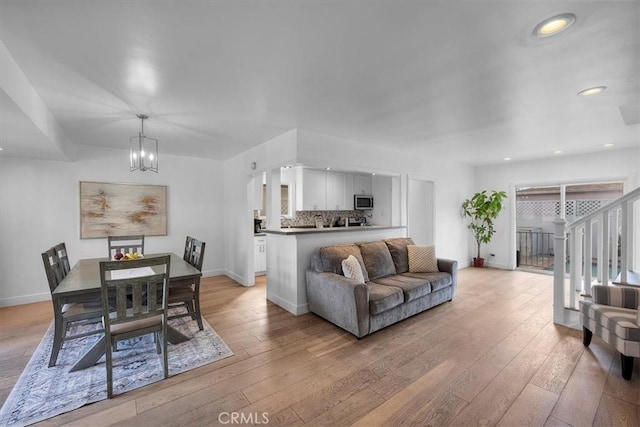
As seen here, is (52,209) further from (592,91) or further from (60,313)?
(592,91)

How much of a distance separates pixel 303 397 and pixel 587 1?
2.99 meters

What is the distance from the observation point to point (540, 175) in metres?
5.79

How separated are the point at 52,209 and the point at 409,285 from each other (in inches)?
213

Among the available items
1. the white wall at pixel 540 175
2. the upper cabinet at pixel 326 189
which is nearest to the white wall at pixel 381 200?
the upper cabinet at pixel 326 189

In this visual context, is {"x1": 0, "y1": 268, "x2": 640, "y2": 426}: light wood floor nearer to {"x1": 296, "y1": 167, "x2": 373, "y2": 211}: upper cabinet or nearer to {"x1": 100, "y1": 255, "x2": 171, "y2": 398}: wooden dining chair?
{"x1": 100, "y1": 255, "x2": 171, "y2": 398}: wooden dining chair

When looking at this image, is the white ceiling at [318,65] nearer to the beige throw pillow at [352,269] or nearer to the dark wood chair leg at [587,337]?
the beige throw pillow at [352,269]

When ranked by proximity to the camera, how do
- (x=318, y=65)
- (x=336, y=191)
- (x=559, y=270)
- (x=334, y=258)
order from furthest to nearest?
(x=336, y=191), (x=334, y=258), (x=559, y=270), (x=318, y=65)

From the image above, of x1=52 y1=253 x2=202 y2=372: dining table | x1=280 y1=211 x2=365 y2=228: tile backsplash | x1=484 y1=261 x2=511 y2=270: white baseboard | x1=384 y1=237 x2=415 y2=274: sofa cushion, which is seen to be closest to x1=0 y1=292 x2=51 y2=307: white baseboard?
x1=52 y1=253 x2=202 y2=372: dining table

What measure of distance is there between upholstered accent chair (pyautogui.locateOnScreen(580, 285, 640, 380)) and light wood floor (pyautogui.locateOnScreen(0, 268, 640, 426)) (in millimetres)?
206

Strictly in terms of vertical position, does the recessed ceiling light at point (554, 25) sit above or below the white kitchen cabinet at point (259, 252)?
above

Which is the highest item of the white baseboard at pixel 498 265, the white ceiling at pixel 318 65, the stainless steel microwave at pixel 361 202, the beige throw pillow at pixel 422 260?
the white ceiling at pixel 318 65

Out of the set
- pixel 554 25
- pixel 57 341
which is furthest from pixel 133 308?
pixel 554 25

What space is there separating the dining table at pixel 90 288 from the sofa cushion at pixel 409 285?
2315 millimetres

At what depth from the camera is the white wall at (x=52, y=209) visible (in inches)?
156
